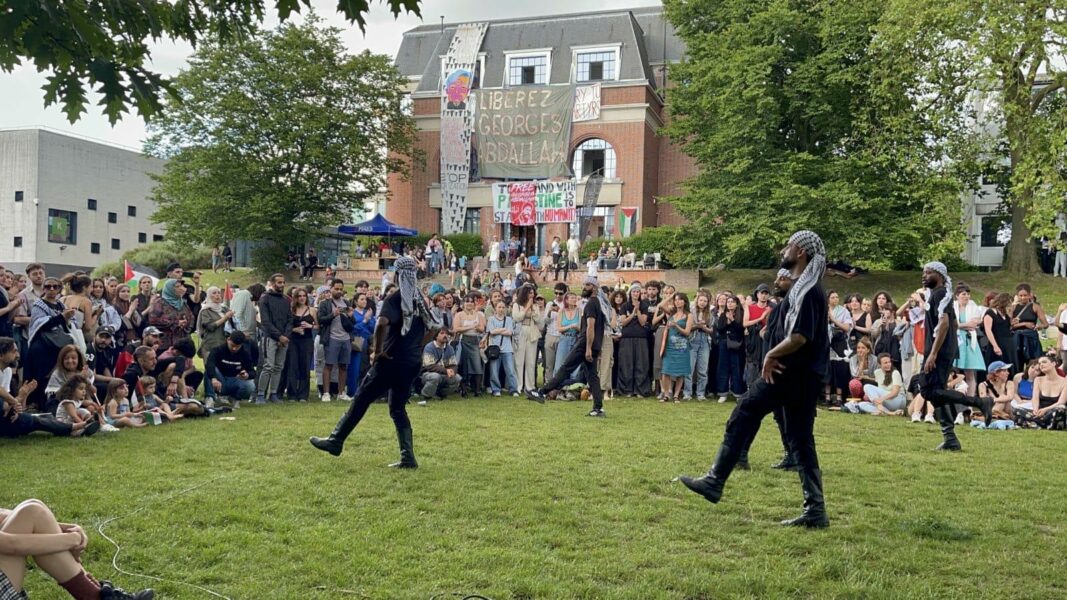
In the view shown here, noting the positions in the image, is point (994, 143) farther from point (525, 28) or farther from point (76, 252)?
point (76, 252)

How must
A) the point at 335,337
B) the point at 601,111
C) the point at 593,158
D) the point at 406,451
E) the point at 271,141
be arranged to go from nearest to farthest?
the point at 406,451 < the point at 335,337 < the point at 271,141 < the point at 601,111 < the point at 593,158

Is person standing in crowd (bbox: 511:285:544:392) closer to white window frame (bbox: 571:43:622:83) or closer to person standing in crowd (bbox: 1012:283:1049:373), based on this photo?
person standing in crowd (bbox: 1012:283:1049:373)

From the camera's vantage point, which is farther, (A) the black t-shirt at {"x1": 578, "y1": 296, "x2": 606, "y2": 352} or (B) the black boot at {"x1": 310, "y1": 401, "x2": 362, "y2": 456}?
(A) the black t-shirt at {"x1": 578, "y1": 296, "x2": 606, "y2": 352}

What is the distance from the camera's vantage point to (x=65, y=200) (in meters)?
53.2

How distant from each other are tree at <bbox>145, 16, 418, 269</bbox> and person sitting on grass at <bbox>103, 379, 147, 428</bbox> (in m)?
30.6

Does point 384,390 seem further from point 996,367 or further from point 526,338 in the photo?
point 996,367

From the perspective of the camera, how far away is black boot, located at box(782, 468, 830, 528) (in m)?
6.20

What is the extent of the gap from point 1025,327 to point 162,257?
40506 mm

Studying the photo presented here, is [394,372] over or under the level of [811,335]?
under

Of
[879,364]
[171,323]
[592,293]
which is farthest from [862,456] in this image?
[171,323]

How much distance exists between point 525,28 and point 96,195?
29616 mm

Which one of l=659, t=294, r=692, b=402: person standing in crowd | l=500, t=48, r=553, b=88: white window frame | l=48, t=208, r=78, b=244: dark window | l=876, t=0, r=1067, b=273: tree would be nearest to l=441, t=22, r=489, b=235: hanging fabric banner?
l=500, t=48, r=553, b=88: white window frame

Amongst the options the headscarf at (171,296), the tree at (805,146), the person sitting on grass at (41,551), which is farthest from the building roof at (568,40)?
the person sitting on grass at (41,551)

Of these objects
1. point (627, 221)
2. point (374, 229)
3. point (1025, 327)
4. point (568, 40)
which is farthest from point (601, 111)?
point (1025, 327)
